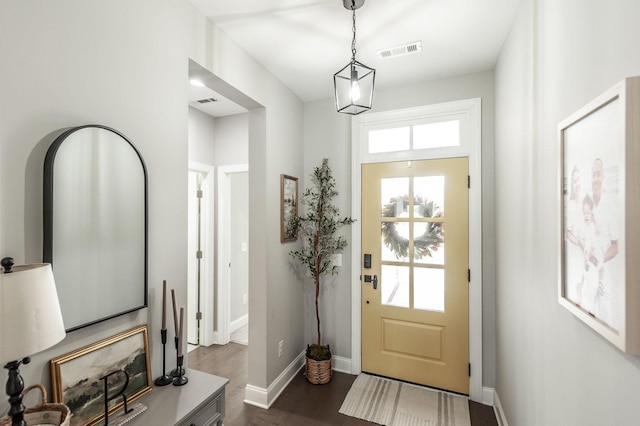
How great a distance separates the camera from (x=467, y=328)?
2.57m

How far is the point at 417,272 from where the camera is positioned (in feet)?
8.94

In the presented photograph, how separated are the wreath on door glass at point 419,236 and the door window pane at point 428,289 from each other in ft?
0.50

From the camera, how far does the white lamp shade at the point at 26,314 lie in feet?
2.52

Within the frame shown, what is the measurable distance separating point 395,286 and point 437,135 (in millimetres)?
1440

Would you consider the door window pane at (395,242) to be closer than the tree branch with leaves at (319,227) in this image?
Yes

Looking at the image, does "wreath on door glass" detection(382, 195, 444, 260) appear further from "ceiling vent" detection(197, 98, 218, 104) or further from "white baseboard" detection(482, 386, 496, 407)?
"ceiling vent" detection(197, 98, 218, 104)

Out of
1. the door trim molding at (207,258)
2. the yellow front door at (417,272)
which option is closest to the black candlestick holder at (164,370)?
the yellow front door at (417,272)

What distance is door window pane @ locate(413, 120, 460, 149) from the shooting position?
264 centimetres

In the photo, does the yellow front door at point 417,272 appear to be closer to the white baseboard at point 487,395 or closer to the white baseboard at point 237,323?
the white baseboard at point 487,395

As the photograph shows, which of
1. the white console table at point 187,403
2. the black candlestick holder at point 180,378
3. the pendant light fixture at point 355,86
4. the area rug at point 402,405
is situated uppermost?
the pendant light fixture at point 355,86

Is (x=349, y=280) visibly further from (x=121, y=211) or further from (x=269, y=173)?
(x=121, y=211)

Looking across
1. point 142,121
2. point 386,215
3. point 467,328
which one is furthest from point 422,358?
point 142,121

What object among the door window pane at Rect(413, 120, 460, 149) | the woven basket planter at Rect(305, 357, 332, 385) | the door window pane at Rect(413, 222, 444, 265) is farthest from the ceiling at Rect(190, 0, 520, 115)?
the woven basket planter at Rect(305, 357, 332, 385)

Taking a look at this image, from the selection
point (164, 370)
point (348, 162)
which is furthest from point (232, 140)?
point (164, 370)
